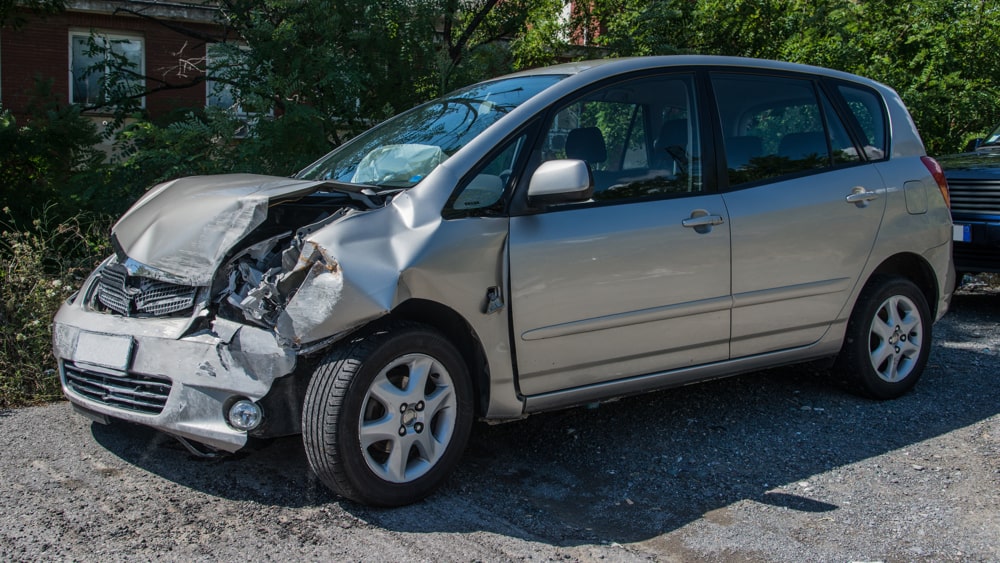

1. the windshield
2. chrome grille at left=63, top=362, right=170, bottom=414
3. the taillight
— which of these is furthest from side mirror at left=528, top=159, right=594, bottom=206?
the taillight

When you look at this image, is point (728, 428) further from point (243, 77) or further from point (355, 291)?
point (243, 77)

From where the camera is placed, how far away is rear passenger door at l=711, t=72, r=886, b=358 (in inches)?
178

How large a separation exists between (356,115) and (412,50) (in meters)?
0.81

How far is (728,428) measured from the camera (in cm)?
478

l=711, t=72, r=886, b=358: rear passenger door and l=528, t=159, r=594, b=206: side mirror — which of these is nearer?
l=528, t=159, r=594, b=206: side mirror

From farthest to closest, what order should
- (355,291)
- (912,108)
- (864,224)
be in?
(912,108) < (864,224) < (355,291)

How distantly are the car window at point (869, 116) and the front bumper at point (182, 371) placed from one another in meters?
3.59

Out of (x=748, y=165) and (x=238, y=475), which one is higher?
(x=748, y=165)

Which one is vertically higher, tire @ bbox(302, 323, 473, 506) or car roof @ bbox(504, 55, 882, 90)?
car roof @ bbox(504, 55, 882, 90)

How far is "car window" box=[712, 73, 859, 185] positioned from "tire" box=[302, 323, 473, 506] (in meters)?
1.86

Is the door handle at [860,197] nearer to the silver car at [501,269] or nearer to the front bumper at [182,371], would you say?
the silver car at [501,269]

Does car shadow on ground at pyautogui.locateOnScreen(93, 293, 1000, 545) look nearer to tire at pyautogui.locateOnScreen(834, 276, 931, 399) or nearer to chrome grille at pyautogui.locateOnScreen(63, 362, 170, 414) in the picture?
tire at pyautogui.locateOnScreen(834, 276, 931, 399)

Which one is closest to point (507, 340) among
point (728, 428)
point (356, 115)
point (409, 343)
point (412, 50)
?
point (409, 343)

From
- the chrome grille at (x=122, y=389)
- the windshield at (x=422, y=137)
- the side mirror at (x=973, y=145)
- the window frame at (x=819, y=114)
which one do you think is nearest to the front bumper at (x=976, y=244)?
the side mirror at (x=973, y=145)
